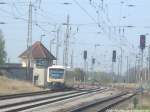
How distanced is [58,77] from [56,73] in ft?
2.67

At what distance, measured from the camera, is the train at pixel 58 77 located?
7619 cm

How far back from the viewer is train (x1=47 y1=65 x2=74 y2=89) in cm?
7619

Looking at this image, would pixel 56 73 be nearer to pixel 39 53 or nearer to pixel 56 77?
pixel 56 77

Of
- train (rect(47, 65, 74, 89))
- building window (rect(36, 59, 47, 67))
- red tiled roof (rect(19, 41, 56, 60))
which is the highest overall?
red tiled roof (rect(19, 41, 56, 60))

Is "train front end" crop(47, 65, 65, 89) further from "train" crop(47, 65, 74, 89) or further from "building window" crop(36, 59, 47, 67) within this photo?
"building window" crop(36, 59, 47, 67)

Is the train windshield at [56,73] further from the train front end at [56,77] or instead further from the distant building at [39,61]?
the distant building at [39,61]

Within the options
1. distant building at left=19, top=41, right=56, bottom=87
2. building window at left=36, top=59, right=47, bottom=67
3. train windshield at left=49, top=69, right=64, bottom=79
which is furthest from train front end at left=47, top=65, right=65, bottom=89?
building window at left=36, top=59, right=47, bottom=67

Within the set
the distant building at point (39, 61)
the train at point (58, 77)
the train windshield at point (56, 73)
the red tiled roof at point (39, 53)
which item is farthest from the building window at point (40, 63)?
the train windshield at point (56, 73)

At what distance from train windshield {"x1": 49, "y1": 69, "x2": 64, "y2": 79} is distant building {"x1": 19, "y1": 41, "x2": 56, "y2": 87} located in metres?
3.65

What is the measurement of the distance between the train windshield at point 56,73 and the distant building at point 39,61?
3.65 m

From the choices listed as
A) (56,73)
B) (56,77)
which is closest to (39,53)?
(56,73)

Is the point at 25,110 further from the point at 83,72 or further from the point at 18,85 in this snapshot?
the point at 83,72

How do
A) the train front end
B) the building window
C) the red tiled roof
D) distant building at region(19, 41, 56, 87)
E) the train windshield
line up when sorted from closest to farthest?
the train windshield → the train front end → distant building at region(19, 41, 56, 87) → the building window → the red tiled roof

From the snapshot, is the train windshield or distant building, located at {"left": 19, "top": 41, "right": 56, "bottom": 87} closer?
the train windshield
